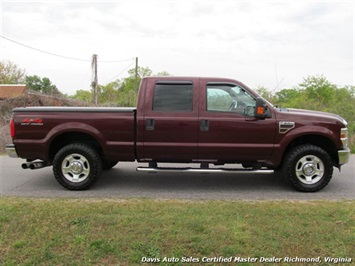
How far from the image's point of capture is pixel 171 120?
564 cm

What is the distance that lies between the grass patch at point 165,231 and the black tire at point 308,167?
0.87 m

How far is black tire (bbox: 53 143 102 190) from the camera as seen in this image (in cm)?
573

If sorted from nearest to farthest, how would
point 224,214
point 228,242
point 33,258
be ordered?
1. point 33,258
2. point 228,242
3. point 224,214

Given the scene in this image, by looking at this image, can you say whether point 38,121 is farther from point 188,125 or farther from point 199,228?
point 199,228

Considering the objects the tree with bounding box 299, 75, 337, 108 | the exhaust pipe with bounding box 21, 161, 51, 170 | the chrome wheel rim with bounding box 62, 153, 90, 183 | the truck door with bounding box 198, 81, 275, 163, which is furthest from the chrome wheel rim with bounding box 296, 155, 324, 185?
the tree with bounding box 299, 75, 337, 108

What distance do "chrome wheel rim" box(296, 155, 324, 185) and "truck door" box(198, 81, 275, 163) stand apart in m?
0.57

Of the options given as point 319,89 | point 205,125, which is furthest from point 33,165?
point 319,89

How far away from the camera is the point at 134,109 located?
5738mm

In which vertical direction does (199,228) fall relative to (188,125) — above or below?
below

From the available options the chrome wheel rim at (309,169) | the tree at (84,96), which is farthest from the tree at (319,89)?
the tree at (84,96)

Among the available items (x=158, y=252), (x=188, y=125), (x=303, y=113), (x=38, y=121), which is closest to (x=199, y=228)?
(x=158, y=252)

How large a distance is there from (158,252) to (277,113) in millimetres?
3338

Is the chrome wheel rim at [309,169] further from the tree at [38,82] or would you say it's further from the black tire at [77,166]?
the tree at [38,82]

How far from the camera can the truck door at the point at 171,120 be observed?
5637 mm
